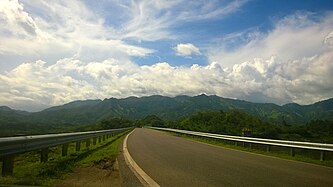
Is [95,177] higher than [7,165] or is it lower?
lower

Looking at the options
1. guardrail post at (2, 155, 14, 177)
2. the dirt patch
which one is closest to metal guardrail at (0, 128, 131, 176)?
guardrail post at (2, 155, 14, 177)

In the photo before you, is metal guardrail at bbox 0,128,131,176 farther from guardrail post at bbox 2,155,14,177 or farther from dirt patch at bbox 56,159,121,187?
dirt patch at bbox 56,159,121,187

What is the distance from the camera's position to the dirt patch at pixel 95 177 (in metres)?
8.88

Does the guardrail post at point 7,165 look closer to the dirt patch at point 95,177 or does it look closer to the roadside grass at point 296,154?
the dirt patch at point 95,177

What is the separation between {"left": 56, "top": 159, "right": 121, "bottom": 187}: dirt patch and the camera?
888cm

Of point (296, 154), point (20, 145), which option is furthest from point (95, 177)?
point (296, 154)

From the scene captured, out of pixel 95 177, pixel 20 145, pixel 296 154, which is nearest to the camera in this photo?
pixel 20 145

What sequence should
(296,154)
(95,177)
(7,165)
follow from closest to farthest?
(7,165), (95,177), (296,154)

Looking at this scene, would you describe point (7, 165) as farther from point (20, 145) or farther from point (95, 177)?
point (95, 177)

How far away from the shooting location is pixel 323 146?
646 inches

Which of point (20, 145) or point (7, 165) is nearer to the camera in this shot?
point (7, 165)

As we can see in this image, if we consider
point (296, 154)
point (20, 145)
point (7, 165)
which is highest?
point (20, 145)

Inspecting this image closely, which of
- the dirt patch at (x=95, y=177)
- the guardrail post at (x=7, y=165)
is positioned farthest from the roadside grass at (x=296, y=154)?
the guardrail post at (x=7, y=165)

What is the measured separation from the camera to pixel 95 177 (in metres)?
10.0
